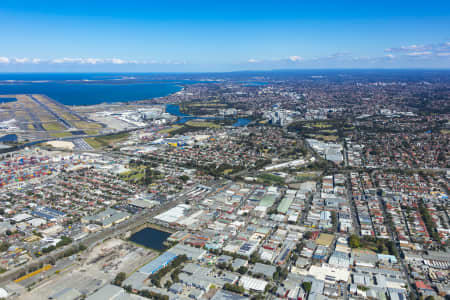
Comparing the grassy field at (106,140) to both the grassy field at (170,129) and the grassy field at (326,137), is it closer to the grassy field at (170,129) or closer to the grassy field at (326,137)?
the grassy field at (170,129)

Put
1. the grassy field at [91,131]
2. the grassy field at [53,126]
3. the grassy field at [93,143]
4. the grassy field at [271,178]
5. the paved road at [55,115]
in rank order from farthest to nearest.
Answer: the paved road at [55,115], the grassy field at [53,126], the grassy field at [91,131], the grassy field at [93,143], the grassy field at [271,178]

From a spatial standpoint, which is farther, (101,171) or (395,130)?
(395,130)

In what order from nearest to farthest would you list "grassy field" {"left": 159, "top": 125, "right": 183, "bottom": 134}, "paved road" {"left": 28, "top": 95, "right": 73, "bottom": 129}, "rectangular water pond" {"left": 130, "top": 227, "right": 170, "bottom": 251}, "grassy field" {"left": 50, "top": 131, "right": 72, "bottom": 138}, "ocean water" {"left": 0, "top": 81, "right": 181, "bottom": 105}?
"rectangular water pond" {"left": 130, "top": 227, "right": 170, "bottom": 251}
"grassy field" {"left": 50, "top": 131, "right": 72, "bottom": 138}
"grassy field" {"left": 159, "top": 125, "right": 183, "bottom": 134}
"paved road" {"left": 28, "top": 95, "right": 73, "bottom": 129}
"ocean water" {"left": 0, "top": 81, "right": 181, "bottom": 105}

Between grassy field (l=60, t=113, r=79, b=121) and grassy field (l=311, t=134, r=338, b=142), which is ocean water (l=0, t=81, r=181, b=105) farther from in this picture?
grassy field (l=311, t=134, r=338, b=142)

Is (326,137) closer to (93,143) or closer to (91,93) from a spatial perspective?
(93,143)

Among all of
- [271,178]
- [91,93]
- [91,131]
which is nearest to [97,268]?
[271,178]

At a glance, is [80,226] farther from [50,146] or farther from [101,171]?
[50,146]

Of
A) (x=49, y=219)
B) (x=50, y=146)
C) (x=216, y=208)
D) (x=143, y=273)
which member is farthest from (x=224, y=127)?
(x=143, y=273)

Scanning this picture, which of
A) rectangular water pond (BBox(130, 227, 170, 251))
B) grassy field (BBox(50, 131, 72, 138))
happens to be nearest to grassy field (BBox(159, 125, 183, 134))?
grassy field (BBox(50, 131, 72, 138))

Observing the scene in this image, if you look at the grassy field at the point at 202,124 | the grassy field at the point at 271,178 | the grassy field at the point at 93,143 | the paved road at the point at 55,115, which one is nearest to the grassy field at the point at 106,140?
the grassy field at the point at 93,143

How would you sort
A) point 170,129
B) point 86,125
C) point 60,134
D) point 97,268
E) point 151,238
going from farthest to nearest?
point 86,125 < point 170,129 < point 60,134 < point 151,238 < point 97,268

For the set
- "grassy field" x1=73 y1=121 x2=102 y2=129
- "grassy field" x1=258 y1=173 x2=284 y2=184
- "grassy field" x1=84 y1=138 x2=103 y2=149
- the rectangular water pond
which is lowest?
the rectangular water pond
